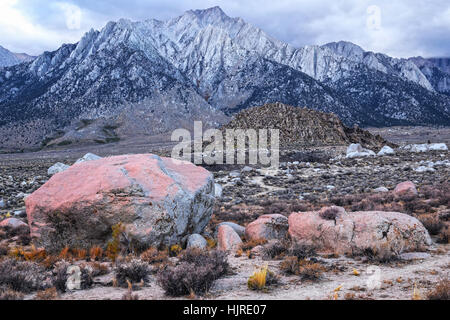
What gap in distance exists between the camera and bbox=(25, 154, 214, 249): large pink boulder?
772 cm

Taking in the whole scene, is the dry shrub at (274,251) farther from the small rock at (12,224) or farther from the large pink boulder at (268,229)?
the small rock at (12,224)

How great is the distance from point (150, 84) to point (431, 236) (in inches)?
5290

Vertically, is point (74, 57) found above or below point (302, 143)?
above

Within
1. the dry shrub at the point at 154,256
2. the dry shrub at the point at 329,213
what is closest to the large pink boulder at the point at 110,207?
the dry shrub at the point at 154,256

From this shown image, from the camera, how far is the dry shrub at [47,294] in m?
5.29

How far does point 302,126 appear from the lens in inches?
2064

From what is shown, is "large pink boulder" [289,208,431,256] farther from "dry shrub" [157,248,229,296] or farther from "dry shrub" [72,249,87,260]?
"dry shrub" [72,249,87,260]

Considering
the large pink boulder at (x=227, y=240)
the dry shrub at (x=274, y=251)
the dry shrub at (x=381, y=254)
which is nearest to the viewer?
the dry shrub at (x=381, y=254)

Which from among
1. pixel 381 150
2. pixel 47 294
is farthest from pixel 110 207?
pixel 381 150

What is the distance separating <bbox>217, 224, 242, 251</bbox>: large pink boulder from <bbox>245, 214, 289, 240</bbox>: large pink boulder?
681mm

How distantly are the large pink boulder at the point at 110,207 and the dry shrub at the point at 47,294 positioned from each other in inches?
94.7

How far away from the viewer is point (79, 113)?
115m

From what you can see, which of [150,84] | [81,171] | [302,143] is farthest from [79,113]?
[81,171]
